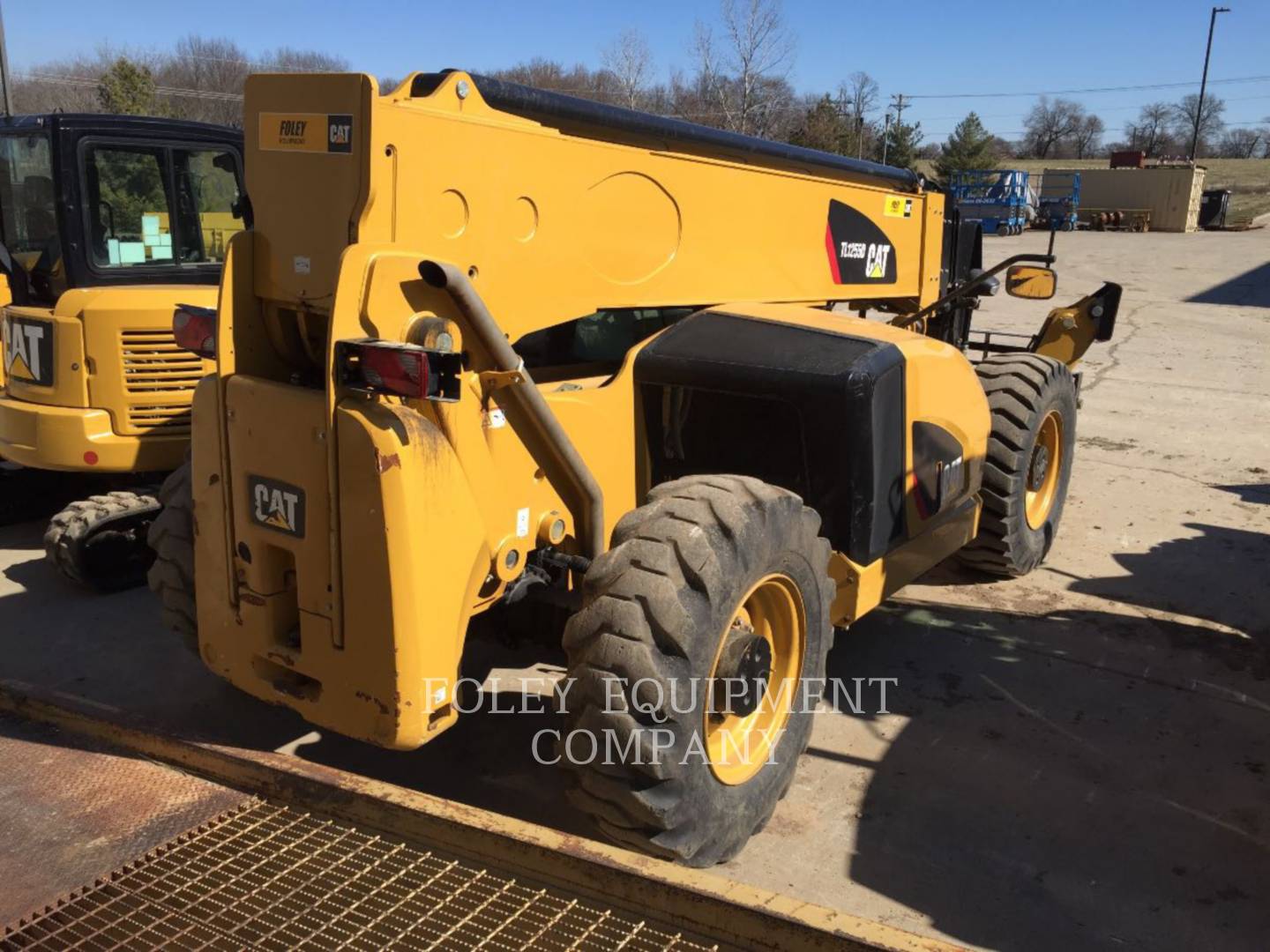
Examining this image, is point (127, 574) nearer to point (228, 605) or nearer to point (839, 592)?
point (228, 605)

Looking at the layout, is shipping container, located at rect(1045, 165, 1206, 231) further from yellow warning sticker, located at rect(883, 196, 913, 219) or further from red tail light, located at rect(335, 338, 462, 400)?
red tail light, located at rect(335, 338, 462, 400)

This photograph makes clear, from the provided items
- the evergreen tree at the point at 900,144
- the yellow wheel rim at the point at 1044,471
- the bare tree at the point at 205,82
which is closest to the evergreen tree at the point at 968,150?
the evergreen tree at the point at 900,144

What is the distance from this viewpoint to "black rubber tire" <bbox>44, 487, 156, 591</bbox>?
221 inches

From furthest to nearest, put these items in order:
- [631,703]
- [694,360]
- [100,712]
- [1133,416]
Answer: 1. [1133,416]
2. [694,360]
3. [100,712]
4. [631,703]

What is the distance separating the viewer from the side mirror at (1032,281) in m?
6.03

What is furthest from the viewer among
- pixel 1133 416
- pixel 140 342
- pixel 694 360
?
pixel 1133 416

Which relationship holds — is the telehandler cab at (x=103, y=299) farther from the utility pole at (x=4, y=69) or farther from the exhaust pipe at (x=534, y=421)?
the utility pole at (x=4, y=69)

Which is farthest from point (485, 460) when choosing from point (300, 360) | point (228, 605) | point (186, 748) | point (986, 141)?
point (986, 141)

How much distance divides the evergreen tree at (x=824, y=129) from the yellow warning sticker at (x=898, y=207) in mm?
30609

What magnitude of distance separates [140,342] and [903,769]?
4.47m

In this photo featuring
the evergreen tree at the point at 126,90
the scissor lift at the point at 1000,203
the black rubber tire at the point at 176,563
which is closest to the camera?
the black rubber tire at the point at 176,563

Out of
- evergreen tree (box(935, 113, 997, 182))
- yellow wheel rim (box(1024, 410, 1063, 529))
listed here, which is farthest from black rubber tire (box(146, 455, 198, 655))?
evergreen tree (box(935, 113, 997, 182))

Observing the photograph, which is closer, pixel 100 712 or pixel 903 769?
pixel 100 712

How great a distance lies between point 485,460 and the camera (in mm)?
3215
